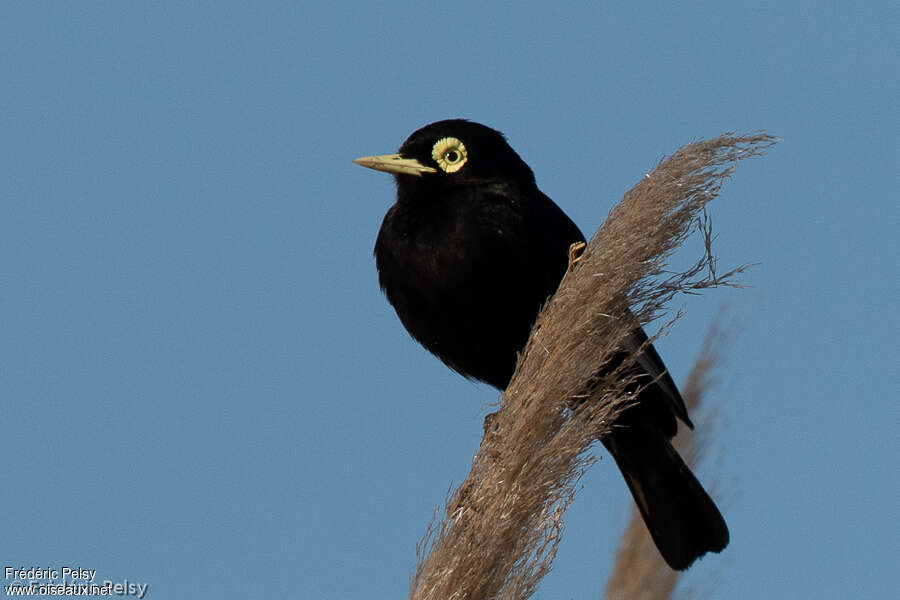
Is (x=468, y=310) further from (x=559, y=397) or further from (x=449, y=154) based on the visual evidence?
(x=559, y=397)

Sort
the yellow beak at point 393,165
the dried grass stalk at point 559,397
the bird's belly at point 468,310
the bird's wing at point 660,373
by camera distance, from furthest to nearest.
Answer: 1. the yellow beak at point 393,165
2. the bird's belly at point 468,310
3. the bird's wing at point 660,373
4. the dried grass stalk at point 559,397

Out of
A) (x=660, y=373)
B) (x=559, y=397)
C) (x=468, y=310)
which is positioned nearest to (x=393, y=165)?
(x=468, y=310)

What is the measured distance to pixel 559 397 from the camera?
8.38ft

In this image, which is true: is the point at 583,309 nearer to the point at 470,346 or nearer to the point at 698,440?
the point at 698,440

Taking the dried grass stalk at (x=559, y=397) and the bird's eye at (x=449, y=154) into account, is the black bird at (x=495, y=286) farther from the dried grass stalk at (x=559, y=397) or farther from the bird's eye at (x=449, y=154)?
the dried grass stalk at (x=559, y=397)

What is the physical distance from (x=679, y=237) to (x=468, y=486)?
32.3 inches

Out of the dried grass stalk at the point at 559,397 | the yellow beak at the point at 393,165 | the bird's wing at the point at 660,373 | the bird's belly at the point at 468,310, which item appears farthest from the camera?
the yellow beak at the point at 393,165

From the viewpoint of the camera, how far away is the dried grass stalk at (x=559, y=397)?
2318 millimetres

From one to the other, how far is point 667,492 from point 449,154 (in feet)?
4.71

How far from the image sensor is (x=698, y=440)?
3367 mm

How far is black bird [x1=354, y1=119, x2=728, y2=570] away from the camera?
403 cm

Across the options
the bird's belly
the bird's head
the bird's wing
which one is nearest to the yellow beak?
the bird's head

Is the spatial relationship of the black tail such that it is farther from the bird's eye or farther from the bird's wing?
the bird's eye

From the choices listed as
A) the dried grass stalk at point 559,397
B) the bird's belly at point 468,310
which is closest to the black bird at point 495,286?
the bird's belly at point 468,310
